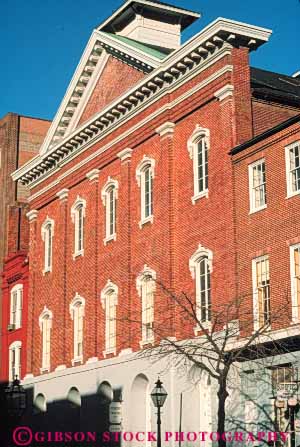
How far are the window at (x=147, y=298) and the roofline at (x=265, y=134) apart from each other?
6.21 meters

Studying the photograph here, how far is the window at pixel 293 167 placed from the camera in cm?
2686

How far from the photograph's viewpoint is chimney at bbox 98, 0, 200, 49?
1572 inches

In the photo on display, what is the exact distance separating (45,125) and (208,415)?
108ft

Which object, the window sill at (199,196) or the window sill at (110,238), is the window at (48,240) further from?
the window sill at (199,196)

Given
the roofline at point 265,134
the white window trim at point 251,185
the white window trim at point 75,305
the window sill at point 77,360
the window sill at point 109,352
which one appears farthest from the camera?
the white window trim at point 75,305

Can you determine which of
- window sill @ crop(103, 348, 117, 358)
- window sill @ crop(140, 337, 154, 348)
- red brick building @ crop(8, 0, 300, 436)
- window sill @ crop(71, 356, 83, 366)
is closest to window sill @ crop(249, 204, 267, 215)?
red brick building @ crop(8, 0, 300, 436)

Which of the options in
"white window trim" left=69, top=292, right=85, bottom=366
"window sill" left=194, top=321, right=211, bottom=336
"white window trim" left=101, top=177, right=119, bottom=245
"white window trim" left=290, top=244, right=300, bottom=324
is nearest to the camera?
"white window trim" left=290, top=244, right=300, bottom=324

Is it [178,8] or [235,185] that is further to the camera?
[178,8]

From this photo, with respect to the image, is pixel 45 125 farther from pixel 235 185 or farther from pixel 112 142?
pixel 235 185

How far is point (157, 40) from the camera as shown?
1586 inches

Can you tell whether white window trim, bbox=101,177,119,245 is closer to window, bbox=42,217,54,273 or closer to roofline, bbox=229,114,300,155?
window, bbox=42,217,54,273

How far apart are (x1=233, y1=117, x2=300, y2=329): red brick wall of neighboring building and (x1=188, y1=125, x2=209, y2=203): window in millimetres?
2101

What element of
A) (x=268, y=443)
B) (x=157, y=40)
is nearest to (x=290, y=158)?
(x=268, y=443)

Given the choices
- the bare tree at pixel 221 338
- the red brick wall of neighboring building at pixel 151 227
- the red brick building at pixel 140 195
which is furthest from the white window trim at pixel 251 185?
the bare tree at pixel 221 338
